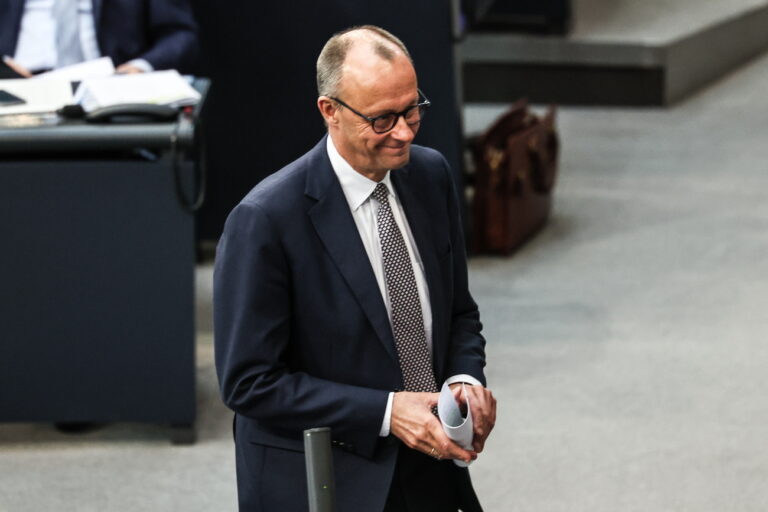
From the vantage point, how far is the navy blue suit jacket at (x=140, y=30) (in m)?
4.98

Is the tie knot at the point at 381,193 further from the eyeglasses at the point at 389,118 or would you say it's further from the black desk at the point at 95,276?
the black desk at the point at 95,276

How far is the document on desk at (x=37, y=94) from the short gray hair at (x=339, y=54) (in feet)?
7.45

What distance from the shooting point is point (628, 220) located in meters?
7.07

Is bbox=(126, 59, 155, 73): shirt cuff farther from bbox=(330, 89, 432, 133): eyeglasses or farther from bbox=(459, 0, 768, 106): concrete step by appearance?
bbox=(459, 0, 768, 106): concrete step

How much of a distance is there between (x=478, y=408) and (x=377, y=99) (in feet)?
1.86

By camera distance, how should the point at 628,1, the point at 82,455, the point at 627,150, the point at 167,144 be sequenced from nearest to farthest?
the point at 167,144 < the point at 82,455 < the point at 627,150 < the point at 628,1

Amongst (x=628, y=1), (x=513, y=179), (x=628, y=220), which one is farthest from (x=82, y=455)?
(x=628, y=1)

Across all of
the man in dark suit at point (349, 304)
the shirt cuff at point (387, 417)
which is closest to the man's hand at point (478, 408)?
the man in dark suit at point (349, 304)

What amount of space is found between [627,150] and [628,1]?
2.64 meters

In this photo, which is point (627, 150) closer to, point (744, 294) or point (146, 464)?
point (744, 294)

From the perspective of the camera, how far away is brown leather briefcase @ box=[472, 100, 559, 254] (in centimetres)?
634

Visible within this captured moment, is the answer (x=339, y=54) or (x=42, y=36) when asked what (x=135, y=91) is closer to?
(x=42, y=36)

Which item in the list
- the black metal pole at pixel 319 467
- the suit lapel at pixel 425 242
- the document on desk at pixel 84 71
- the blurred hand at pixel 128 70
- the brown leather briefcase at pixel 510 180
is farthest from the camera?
the brown leather briefcase at pixel 510 180

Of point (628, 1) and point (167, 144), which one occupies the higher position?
point (167, 144)
